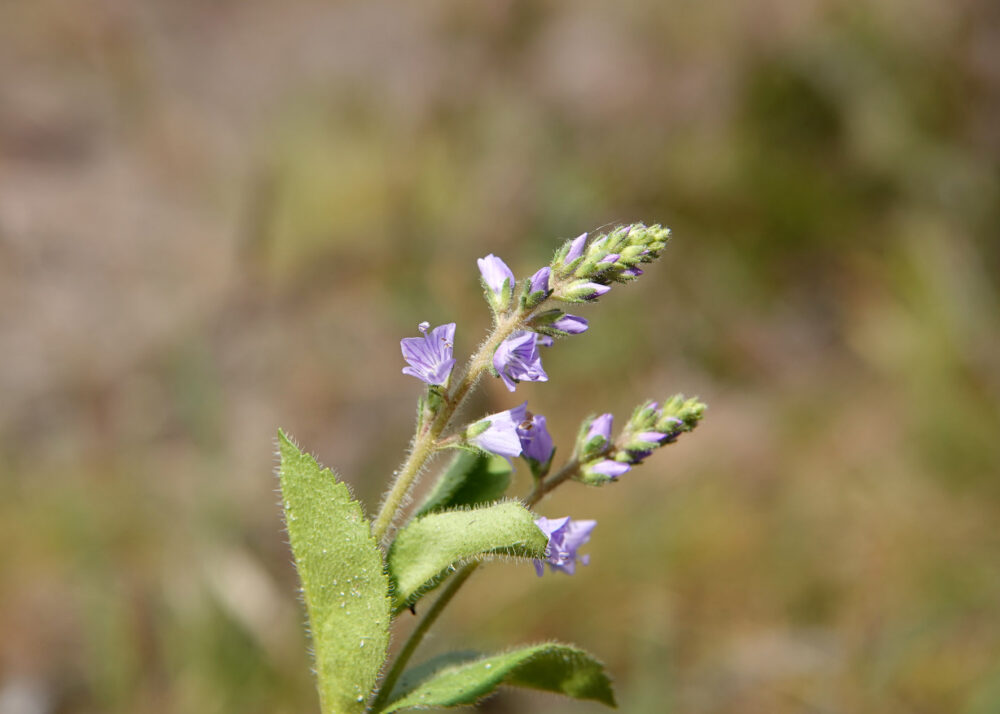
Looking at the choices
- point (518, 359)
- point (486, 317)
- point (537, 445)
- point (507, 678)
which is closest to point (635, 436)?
point (537, 445)

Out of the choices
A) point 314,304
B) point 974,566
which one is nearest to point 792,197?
point 974,566

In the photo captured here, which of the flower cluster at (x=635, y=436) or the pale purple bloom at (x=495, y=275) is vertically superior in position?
the pale purple bloom at (x=495, y=275)

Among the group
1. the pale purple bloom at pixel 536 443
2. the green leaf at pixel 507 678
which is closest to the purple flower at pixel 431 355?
the pale purple bloom at pixel 536 443

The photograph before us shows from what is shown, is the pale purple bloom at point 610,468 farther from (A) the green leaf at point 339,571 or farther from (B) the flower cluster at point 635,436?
(A) the green leaf at point 339,571

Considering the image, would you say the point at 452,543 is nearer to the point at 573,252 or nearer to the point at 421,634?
the point at 421,634

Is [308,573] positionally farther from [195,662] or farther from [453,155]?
[453,155]

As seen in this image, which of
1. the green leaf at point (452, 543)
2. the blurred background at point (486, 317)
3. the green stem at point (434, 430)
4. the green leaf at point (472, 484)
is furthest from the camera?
the blurred background at point (486, 317)
